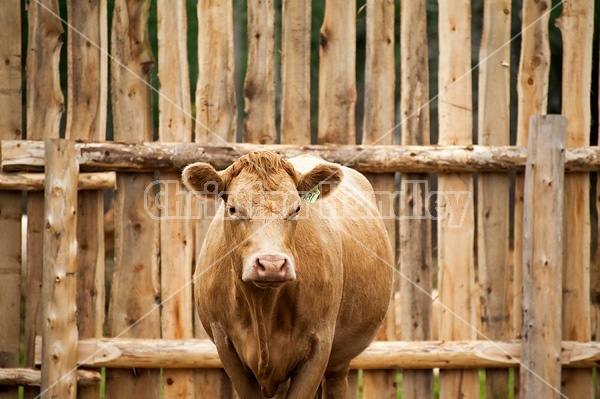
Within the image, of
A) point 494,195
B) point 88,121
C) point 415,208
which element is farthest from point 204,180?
point 494,195

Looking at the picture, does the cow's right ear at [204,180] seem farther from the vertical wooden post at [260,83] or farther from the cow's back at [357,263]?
the vertical wooden post at [260,83]

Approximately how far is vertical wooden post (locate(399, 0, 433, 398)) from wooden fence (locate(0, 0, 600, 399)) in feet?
0.05

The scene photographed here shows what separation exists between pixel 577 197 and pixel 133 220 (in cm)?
335

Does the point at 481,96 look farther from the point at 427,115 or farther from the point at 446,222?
the point at 446,222

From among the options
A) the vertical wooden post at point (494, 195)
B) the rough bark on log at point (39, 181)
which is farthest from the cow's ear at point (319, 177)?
the vertical wooden post at point (494, 195)

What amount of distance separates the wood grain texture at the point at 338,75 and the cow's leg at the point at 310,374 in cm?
215

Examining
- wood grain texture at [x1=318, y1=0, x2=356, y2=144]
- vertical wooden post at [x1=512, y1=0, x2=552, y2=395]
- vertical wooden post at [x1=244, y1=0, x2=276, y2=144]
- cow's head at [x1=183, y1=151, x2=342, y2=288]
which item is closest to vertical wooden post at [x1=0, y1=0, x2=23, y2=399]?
vertical wooden post at [x1=244, y1=0, x2=276, y2=144]

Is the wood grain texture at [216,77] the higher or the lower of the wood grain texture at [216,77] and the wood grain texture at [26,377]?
the higher

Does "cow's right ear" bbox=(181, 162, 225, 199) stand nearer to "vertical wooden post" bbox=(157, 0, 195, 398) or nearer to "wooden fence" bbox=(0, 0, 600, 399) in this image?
"wooden fence" bbox=(0, 0, 600, 399)

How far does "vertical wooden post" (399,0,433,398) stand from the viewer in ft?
20.1

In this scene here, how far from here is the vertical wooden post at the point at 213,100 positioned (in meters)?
5.95

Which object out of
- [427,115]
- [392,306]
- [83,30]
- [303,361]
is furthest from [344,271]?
[83,30]

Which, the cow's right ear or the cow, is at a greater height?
the cow's right ear

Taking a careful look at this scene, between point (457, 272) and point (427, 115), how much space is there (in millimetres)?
1208
